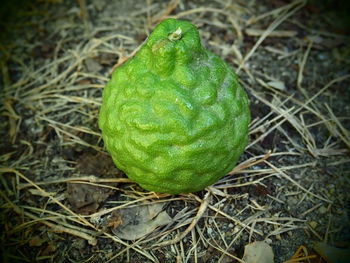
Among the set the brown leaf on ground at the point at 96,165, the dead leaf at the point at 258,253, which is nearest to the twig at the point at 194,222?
the dead leaf at the point at 258,253

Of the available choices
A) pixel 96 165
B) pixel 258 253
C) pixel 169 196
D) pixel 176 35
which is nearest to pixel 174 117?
pixel 176 35

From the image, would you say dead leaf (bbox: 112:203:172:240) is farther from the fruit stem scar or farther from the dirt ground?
the fruit stem scar

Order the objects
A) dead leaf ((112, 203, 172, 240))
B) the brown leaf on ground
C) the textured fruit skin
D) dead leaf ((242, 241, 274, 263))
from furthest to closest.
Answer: the brown leaf on ground
dead leaf ((112, 203, 172, 240))
dead leaf ((242, 241, 274, 263))
the textured fruit skin

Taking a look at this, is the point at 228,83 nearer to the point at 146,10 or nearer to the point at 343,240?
the point at 343,240

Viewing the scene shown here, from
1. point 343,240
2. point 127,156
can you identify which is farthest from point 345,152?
point 127,156

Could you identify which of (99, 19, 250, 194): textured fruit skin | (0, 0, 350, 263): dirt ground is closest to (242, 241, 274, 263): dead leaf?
(0, 0, 350, 263): dirt ground

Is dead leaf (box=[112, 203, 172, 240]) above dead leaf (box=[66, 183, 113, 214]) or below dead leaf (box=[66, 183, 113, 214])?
below

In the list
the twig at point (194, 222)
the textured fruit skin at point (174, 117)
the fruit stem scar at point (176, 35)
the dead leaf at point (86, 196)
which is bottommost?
the twig at point (194, 222)

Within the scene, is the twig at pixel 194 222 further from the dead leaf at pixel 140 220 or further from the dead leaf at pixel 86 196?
the dead leaf at pixel 86 196
